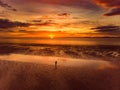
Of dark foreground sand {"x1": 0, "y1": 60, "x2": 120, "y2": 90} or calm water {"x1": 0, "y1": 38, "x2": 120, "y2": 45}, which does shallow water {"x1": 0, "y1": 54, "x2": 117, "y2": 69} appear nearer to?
dark foreground sand {"x1": 0, "y1": 60, "x2": 120, "y2": 90}

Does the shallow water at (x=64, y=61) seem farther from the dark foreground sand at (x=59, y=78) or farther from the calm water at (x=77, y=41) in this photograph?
the calm water at (x=77, y=41)

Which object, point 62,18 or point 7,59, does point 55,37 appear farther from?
point 7,59

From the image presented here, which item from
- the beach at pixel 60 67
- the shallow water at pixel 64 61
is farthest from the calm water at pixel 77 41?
the shallow water at pixel 64 61

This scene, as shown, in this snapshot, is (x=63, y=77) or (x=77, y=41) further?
(x=77, y=41)

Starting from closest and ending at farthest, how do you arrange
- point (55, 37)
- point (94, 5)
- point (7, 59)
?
point (94, 5) < point (55, 37) < point (7, 59)

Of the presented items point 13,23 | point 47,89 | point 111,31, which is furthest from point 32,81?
point 111,31

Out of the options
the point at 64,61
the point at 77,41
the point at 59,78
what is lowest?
the point at 59,78

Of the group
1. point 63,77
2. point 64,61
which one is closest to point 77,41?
point 64,61

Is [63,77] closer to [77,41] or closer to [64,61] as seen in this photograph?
[64,61]
